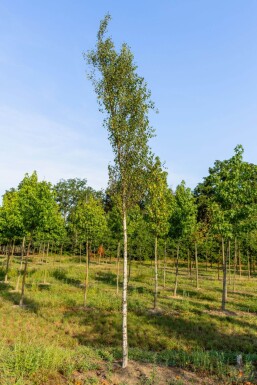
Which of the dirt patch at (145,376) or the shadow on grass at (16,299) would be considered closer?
the dirt patch at (145,376)

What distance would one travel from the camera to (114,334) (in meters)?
16.5

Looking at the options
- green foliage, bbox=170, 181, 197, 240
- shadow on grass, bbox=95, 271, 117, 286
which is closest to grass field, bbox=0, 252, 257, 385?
shadow on grass, bbox=95, 271, 117, 286

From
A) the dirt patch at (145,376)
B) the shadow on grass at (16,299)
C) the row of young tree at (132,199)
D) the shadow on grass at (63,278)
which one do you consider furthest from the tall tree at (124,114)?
the shadow on grass at (63,278)

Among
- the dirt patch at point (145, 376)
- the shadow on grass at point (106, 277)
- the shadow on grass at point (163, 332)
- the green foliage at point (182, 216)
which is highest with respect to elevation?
the green foliage at point (182, 216)

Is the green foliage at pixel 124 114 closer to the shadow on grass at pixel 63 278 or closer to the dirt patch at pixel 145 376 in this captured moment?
the dirt patch at pixel 145 376

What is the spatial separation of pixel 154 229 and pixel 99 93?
1174 cm

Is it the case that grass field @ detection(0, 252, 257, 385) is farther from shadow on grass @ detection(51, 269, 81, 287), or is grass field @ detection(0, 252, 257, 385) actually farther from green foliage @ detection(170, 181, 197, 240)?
green foliage @ detection(170, 181, 197, 240)

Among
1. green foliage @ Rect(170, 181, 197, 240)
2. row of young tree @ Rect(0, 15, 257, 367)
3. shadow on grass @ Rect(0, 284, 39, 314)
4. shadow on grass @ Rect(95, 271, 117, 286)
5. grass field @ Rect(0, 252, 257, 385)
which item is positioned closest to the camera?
grass field @ Rect(0, 252, 257, 385)

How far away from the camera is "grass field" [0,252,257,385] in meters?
9.13

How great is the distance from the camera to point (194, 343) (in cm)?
1552

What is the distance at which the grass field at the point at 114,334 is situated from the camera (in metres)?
9.13

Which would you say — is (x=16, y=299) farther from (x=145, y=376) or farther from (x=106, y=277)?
(x=145, y=376)

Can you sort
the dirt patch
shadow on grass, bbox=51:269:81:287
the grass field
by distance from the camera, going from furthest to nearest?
shadow on grass, bbox=51:269:81:287, the grass field, the dirt patch

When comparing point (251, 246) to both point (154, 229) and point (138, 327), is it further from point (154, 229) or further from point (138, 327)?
point (138, 327)
